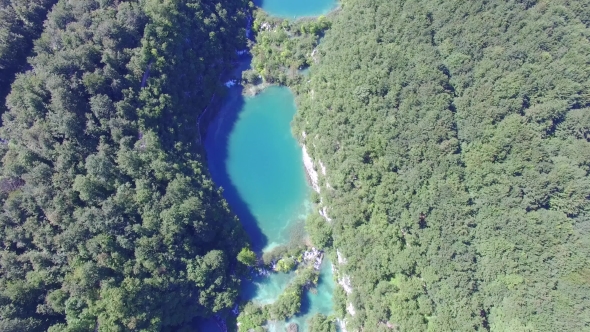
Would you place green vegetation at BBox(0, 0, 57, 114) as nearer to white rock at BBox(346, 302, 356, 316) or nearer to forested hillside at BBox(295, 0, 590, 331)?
forested hillside at BBox(295, 0, 590, 331)

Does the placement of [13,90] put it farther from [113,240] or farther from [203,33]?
[203,33]

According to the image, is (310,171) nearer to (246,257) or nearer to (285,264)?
(285,264)

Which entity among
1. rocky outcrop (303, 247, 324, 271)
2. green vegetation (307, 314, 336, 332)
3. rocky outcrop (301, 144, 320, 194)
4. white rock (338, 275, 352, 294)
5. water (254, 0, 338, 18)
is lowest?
green vegetation (307, 314, 336, 332)

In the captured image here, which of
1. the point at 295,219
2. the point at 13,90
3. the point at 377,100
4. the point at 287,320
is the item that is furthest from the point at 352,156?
the point at 13,90

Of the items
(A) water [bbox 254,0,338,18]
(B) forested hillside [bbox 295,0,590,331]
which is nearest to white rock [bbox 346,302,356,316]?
(B) forested hillside [bbox 295,0,590,331]

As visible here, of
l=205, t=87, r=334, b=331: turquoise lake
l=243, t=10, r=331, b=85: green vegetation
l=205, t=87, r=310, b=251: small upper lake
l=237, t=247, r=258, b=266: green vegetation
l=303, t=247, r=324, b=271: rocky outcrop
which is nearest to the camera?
l=237, t=247, r=258, b=266: green vegetation

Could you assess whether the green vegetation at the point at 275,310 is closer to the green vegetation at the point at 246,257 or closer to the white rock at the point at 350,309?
the green vegetation at the point at 246,257

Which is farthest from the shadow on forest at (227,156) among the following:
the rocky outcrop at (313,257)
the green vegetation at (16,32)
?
the green vegetation at (16,32)

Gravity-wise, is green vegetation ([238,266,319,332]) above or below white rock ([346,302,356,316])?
above
